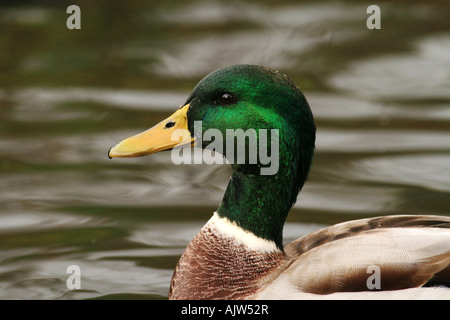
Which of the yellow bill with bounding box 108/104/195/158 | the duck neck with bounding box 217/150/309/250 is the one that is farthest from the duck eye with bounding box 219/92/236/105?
the duck neck with bounding box 217/150/309/250

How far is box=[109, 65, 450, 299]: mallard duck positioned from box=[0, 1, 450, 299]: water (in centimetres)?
73

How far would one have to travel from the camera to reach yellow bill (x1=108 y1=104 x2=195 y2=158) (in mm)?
4754

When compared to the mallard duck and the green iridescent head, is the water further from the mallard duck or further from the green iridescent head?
the green iridescent head

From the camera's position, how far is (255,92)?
4.64 meters

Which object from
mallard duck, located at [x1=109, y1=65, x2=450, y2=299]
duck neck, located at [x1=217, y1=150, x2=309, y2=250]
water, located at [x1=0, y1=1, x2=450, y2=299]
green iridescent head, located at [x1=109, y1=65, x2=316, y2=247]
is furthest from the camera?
water, located at [x1=0, y1=1, x2=450, y2=299]

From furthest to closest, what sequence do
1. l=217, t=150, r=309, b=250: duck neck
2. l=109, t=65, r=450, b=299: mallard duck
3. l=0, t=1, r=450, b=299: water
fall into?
l=0, t=1, r=450, b=299: water < l=217, t=150, r=309, b=250: duck neck < l=109, t=65, r=450, b=299: mallard duck

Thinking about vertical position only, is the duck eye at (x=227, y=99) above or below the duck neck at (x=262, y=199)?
above

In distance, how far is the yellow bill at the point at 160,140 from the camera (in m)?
4.75

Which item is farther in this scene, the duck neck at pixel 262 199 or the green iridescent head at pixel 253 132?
the duck neck at pixel 262 199

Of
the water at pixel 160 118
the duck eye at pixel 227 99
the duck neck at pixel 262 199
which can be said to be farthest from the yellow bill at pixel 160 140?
the water at pixel 160 118

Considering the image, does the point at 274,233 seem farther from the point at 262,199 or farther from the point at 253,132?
the point at 253,132

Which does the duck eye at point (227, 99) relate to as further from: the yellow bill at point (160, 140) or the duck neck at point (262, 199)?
the duck neck at point (262, 199)

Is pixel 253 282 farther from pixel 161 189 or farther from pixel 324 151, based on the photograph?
pixel 324 151

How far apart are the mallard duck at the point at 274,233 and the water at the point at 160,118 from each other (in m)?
0.73
